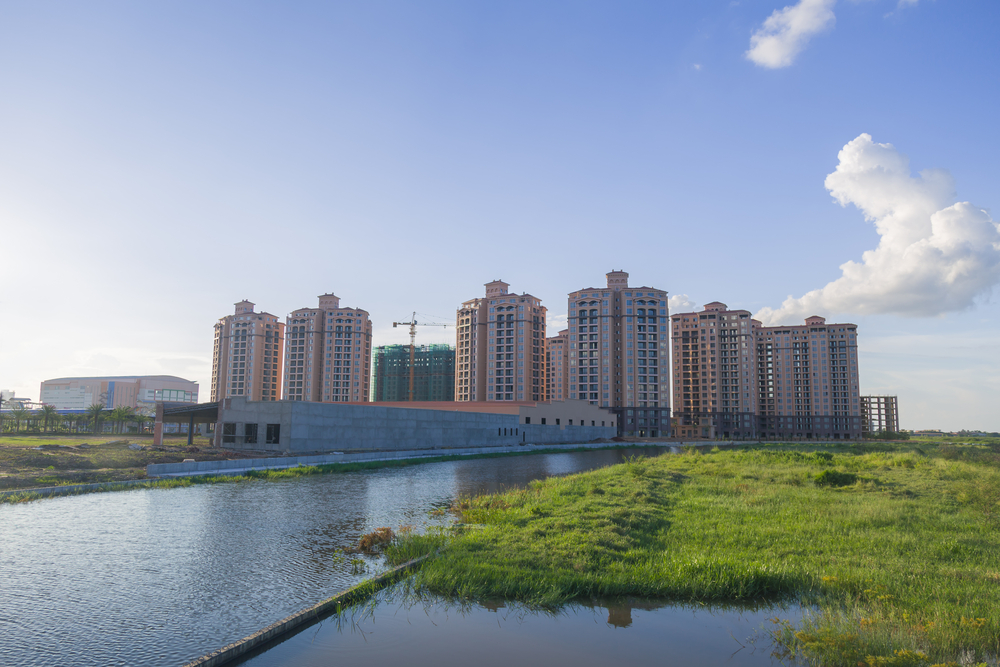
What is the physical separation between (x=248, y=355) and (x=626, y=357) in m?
95.2

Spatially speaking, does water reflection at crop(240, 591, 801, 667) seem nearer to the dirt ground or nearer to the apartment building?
the dirt ground

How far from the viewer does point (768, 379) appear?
498 feet

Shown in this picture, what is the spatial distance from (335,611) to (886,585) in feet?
32.6

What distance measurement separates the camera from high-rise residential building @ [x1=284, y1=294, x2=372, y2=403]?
13738cm

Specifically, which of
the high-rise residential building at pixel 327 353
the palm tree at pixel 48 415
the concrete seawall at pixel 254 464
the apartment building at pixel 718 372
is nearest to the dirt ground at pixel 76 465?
the concrete seawall at pixel 254 464

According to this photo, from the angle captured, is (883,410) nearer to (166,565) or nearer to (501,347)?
(501,347)

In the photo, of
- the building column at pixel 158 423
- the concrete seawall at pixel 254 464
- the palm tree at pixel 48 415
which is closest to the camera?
the concrete seawall at pixel 254 464

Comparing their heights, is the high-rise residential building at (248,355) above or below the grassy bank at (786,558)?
above

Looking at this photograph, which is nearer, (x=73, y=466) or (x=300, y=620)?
(x=300, y=620)

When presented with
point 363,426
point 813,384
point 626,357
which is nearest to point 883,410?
point 813,384

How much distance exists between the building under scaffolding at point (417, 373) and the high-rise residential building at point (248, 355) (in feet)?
111

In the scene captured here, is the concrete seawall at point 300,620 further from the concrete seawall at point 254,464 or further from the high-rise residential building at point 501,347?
the high-rise residential building at point 501,347

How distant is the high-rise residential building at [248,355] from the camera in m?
145

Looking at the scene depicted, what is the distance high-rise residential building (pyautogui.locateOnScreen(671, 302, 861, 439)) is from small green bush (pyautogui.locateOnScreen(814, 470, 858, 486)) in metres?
110
